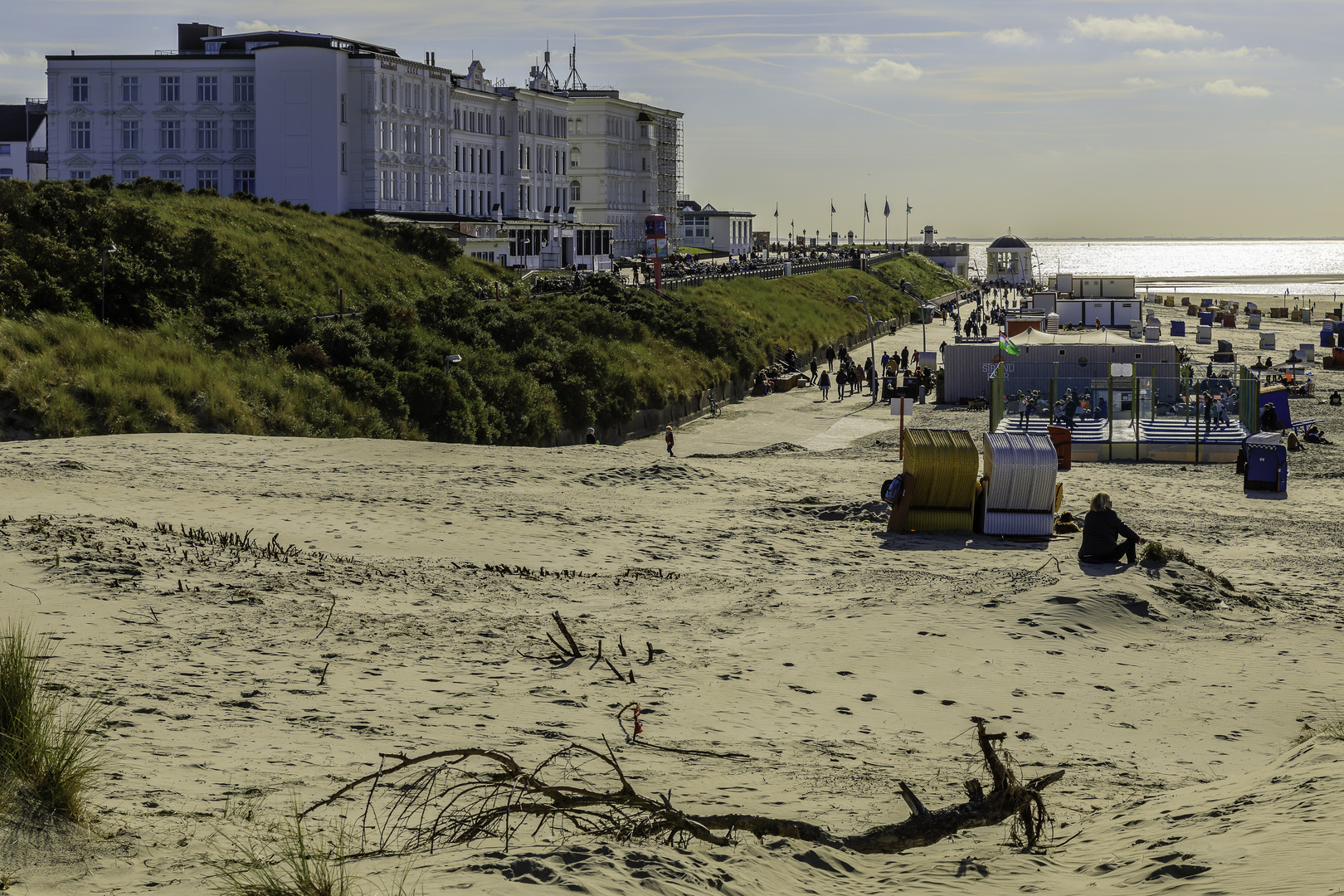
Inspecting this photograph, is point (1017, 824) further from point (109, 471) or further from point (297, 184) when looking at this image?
point (297, 184)

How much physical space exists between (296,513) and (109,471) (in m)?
4.10

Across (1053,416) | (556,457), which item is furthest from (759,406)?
(556,457)

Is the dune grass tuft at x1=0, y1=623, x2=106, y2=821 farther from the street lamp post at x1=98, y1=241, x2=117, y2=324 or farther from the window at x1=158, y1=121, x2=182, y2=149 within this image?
the window at x1=158, y1=121, x2=182, y2=149

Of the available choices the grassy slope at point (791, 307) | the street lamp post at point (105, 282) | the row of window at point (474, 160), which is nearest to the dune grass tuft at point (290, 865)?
the street lamp post at point (105, 282)

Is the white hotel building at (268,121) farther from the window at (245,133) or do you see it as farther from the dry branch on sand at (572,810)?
the dry branch on sand at (572,810)

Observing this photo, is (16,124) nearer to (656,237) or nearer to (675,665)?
(656,237)

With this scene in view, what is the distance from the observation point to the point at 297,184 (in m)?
60.1

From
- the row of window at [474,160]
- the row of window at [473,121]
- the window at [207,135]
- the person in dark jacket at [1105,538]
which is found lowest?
the person in dark jacket at [1105,538]

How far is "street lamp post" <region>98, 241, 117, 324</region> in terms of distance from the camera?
2908 cm

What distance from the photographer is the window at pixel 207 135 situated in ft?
201

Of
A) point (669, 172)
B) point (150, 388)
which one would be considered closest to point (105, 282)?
point (150, 388)

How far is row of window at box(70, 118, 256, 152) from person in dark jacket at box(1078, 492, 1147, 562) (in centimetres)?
5602

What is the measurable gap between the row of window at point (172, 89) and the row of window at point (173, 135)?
119 cm

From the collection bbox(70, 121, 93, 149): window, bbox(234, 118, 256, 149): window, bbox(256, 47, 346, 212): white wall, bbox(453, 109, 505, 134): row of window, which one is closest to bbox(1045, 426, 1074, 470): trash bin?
bbox(256, 47, 346, 212): white wall
